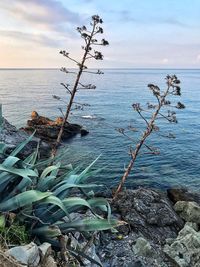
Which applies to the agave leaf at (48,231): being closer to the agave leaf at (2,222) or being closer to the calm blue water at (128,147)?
the agave leaf at (2,222)

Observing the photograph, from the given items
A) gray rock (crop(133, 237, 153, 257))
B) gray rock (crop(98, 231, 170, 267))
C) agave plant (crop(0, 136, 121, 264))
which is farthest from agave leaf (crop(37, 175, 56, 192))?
gray rock (crop(133, 237, 153, 257))

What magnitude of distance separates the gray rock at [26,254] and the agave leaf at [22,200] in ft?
1.95

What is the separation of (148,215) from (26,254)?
35.4ft

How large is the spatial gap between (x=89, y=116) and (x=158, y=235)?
43.4 metres

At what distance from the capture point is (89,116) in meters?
56.6

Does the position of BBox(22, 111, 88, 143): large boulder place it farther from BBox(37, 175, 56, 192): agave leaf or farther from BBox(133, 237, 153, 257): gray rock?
BBox(37, 175, 56, 192): agave leaf

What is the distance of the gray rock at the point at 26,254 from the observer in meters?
4.41

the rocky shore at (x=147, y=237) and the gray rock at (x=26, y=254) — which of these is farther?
the rocky shore at (x=147, y=237)

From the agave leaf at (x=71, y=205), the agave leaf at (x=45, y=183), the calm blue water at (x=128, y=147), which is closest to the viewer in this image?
the agave leaf at (x=71, y=205)

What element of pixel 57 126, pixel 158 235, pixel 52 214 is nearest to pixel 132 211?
pixel 158 235

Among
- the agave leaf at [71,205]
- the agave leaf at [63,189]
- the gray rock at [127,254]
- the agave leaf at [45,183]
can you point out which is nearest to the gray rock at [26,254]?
the agave leaf at [71,205]

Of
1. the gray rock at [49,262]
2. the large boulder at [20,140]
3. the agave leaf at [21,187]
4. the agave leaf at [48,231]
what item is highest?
the agave leaf at [21,187]

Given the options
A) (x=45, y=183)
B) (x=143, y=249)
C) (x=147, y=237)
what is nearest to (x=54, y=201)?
(x=45, y=183)

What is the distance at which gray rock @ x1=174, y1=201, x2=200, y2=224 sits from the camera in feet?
54.9
